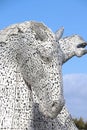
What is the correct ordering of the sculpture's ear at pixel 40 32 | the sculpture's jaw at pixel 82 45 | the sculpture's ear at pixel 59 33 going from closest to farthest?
the sculpture's ear at pixel 40 32 → the sculpture's ear at pixel 59 33 → the sculpture's jaw at pixel 82 45

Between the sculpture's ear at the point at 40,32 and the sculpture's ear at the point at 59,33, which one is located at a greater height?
the sculpture's ear at the point at 59,33

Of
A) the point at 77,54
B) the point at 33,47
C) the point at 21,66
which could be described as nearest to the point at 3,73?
the point at 21,66

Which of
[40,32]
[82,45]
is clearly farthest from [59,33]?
[82,45]

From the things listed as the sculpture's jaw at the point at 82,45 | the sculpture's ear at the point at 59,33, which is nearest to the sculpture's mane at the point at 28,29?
the sculpture's ear at the point at 59,33

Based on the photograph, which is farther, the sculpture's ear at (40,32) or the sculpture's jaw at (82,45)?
the sculpture's jaw at (82,45)

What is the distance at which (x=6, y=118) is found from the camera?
317 centimetres

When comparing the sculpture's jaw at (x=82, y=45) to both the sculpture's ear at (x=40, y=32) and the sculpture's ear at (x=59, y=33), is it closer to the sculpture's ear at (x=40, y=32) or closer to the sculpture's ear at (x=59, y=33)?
the sculpture's ear at (x=59, y=33)

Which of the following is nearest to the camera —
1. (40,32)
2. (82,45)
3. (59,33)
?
(40,32)

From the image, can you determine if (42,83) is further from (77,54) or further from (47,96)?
(77,54)

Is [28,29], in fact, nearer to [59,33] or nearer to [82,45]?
[59,33]

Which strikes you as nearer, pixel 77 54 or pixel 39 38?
pixel 39 38

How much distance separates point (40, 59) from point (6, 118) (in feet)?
2.02

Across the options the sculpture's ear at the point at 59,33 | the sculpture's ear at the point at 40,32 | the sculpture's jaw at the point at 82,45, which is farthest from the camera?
the sculpture's jaw at the point at 82,45

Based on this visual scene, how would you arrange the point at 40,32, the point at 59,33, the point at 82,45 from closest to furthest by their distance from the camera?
the point at 40,32
the point at 59,33
the point at 82,45
